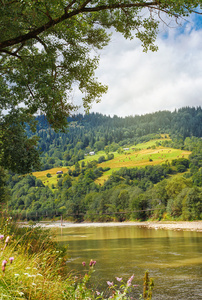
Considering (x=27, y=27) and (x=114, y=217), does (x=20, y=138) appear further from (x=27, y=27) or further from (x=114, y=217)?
(x=114, y=217)

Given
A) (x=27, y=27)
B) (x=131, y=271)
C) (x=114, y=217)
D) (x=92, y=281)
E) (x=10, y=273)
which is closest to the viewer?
(x=10, y=273)

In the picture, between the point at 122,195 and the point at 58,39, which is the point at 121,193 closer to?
the point at 122,195

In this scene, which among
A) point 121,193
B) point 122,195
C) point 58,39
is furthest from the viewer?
point 121,193

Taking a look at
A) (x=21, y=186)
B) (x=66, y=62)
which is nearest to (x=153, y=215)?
(x=66, y=62)

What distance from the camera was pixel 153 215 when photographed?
80.1 metres

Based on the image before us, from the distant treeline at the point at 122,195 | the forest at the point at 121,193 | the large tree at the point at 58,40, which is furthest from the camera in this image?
the forest at the point at 121,193

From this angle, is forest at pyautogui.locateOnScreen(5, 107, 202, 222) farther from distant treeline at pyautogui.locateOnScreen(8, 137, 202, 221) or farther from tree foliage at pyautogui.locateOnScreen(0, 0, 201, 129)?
tree foliage at pyautogui.locateOnScreen(0, 0, 201, 129)

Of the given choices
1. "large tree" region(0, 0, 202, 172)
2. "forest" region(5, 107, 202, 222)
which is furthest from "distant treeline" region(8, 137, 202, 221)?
"large tree" region(0, 0, 202, 172)

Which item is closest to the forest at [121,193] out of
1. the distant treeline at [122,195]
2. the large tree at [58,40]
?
the distant treeline at [122,195]

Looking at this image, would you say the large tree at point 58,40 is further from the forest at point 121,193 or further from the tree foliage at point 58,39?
the forest at point 121,193

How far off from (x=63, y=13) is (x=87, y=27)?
2.19 meters

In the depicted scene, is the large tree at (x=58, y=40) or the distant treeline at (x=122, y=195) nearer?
the large tree at (x=58, y=40)

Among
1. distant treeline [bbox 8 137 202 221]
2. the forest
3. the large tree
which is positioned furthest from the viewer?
the forest

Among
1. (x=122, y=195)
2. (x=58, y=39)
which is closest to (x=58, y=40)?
(x=58, y=39)
